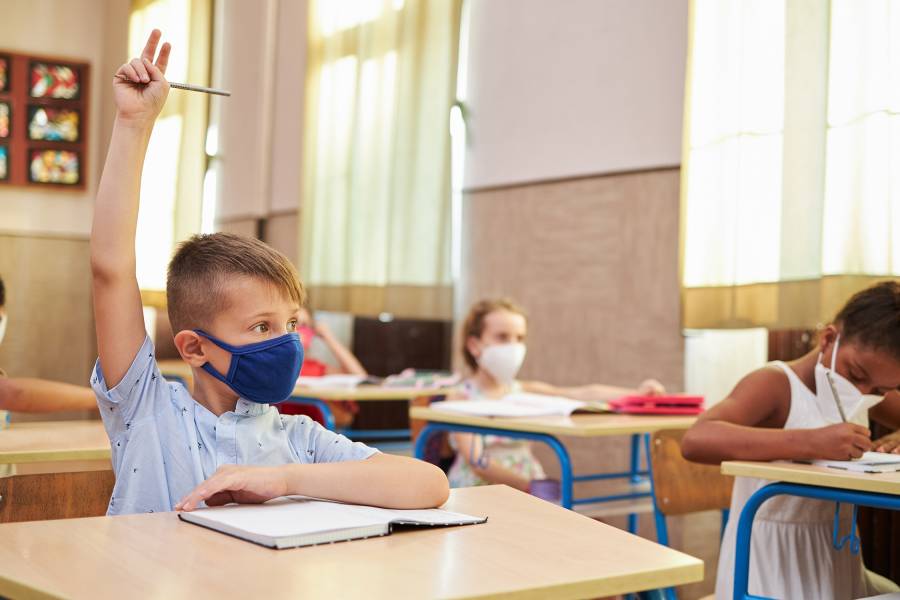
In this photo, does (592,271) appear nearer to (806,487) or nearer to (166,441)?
(806,487)

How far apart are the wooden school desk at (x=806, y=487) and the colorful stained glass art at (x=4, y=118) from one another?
6.87m

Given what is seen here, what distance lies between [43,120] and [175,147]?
108 centimetres

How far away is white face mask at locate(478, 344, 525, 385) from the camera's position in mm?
3268

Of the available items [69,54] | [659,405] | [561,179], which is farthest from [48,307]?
[659,405]

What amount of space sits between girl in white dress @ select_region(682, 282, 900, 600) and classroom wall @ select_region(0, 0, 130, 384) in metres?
6.41

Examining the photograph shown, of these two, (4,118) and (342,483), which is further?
(4,118)

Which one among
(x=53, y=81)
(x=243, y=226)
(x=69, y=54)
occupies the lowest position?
(x=243, y=226)

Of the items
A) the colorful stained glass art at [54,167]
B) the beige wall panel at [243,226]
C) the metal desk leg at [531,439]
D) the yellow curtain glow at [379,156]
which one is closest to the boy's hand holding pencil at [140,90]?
the metal desk leg at [531,439]

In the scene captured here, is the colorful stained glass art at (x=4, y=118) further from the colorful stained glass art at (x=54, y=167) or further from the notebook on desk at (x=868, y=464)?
the notebook on desk at (x=868, y=464)

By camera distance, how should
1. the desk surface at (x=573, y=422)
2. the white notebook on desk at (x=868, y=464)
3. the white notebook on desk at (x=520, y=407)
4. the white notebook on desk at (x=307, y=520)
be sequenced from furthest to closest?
the white notebook on desk at (x=520, y=407) → the desk surface at (x=573, y=422) → the white notebook on desk at (x=868, y=464) → the white notebook on desk at (x=307, y=520)

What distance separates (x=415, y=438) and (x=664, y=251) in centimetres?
124

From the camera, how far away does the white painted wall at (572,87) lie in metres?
3.69

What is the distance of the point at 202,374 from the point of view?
4.58 ft

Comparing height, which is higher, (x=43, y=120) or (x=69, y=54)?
(x=69, y=54)
